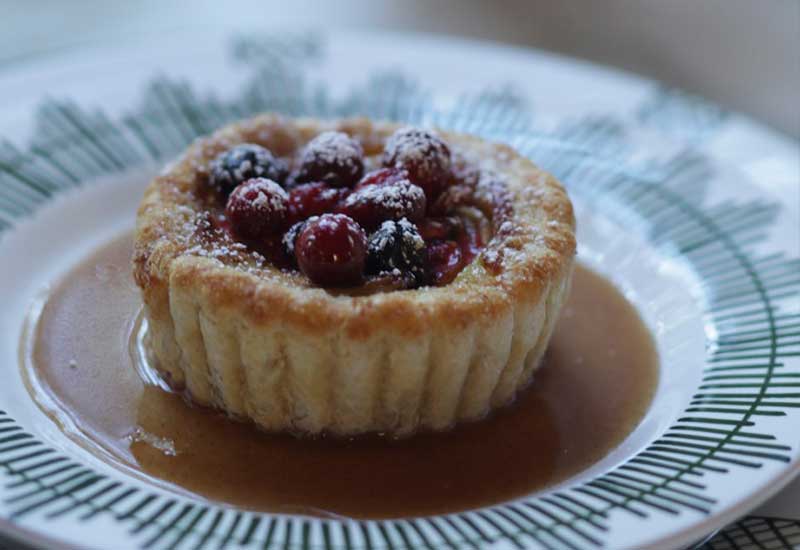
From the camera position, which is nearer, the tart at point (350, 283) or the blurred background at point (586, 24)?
the tart at point (350, 283)

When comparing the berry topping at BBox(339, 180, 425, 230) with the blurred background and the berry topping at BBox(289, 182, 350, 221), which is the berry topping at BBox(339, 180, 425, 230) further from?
the blurred background

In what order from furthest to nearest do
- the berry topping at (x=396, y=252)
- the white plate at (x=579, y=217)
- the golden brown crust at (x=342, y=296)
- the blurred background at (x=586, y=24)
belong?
the blurred background at (x=586, y=24) < the berry topping at (x=396, y=252) < the golden brown crust at (x=342, y=296) < the white plate at (x=579, y=217)

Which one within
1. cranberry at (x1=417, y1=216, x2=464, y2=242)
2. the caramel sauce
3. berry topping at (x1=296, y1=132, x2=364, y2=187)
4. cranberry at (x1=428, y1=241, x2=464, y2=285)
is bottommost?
the caramel sauce

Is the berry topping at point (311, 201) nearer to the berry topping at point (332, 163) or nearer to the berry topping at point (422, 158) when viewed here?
the berry topping at point (332, 163)

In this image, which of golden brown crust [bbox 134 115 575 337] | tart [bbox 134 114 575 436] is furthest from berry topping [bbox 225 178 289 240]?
golden brown crust [bbox 134 115 575 337]

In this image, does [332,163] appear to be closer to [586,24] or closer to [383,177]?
[383,177]

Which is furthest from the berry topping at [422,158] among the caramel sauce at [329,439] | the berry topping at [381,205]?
the caramel sauce at [329,439]
